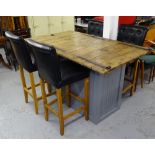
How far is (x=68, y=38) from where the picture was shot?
2.74 m

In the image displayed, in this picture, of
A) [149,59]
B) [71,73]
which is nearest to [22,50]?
[71,73]

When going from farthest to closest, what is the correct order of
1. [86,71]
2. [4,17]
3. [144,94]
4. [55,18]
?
[55,18]
[4,17]
[144,94]
[86,71]

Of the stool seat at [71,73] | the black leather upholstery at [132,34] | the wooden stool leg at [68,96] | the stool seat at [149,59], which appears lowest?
the wooden stool leg at [68,96]

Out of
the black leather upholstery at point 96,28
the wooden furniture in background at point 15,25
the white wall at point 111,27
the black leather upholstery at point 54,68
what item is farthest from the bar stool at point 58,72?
the wooden furniture in background at point 15,25

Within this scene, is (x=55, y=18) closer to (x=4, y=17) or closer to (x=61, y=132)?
(x=4, y=17)

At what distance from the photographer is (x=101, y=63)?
5.77 ft

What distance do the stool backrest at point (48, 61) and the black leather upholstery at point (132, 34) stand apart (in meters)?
1.52

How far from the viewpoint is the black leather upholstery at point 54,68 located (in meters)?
1.60

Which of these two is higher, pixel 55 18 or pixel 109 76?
pixel 55 18

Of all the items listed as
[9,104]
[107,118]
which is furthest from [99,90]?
[9,104]

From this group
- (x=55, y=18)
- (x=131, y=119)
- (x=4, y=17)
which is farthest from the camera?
(x=55, y=18)

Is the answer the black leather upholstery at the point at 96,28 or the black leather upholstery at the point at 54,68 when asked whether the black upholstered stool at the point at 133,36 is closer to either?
the black leather upholstery at the point at 96,28

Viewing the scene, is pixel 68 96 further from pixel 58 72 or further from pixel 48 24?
pixel 48 24

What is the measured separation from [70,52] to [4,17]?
10.3 ft
